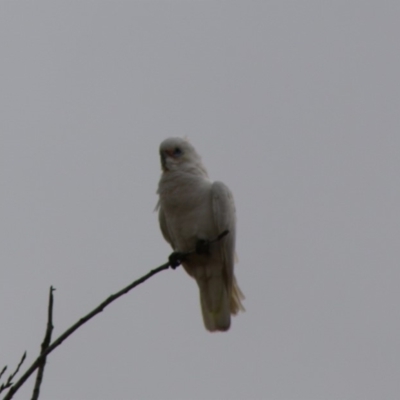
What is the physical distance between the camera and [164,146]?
8016mm

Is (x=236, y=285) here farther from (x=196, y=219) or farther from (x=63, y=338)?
(x=63, y=338)

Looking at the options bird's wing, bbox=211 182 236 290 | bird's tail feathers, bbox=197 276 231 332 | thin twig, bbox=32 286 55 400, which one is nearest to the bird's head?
bird's wing, bbox=211 182 236 290

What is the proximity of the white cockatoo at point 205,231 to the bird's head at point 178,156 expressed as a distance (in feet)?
0.06

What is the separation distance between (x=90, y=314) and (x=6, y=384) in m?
0.43

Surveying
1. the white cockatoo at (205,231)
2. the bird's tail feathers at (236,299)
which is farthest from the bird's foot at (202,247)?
the bird's tail feathers at (236,299)

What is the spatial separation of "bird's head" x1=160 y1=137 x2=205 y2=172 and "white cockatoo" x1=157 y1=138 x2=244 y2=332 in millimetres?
18

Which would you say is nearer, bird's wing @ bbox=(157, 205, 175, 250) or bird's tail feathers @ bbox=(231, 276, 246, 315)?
bird's tail feathers @ bbox=(231, 276, 246, 315)

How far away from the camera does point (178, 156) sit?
313 inches

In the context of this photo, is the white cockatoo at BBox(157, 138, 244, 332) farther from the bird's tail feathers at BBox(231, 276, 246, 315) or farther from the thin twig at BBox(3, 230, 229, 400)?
the thin twig at BBox(3, 230, 229, 400)

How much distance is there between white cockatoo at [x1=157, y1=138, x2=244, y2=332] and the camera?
7547mm

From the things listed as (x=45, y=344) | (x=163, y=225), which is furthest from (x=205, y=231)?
(x=45, y=344)

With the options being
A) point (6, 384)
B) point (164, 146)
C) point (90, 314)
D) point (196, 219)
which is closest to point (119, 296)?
point (90, 314)

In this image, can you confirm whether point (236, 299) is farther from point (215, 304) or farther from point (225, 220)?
point (225, 220)

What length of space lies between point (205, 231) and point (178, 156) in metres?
0.81
